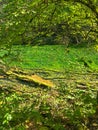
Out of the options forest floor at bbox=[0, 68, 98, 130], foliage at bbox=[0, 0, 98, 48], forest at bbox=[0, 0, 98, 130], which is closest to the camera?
foliage at bbox=[0, 0, 98, 48]

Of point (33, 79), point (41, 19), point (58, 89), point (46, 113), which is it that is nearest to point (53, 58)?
point (33, 79)

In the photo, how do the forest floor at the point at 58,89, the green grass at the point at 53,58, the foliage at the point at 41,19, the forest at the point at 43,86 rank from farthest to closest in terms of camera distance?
the green grass at the point at 53,58 → the forest floor at the point at 58,89 → the forest at the point at 43,86 → the foliage at the point at 41,19

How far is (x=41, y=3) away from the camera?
817 cm

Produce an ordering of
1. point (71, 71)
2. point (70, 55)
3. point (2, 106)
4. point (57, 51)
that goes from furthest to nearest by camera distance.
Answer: point (57, 51) < point (70, 55) < point (71, 71) < point (2, 106)

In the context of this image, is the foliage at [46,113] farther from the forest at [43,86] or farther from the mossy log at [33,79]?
the mossy log at [33,79]

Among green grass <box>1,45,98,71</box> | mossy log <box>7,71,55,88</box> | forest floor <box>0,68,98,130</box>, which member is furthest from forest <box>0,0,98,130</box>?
green grass <box>1,45,98,71</box>

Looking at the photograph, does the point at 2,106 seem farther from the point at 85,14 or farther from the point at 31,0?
the point at 85,14

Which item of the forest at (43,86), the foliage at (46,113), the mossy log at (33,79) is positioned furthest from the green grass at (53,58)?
the foliage at (46,113)

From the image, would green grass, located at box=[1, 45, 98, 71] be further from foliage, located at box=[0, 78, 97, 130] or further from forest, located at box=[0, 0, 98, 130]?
foliage, located at box=[0, 78, 97, 130]

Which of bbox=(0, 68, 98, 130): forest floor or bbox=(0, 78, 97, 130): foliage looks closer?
bbox=(0, 78, 97, 130): foliage

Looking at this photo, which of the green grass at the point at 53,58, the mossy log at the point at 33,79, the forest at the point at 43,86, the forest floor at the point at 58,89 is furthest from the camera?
the green grass at the point at 53,58

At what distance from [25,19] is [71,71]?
10.6 meters

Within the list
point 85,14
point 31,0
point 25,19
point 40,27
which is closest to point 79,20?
point 85,14

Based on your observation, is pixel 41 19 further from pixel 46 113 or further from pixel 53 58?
pixel 53 58
